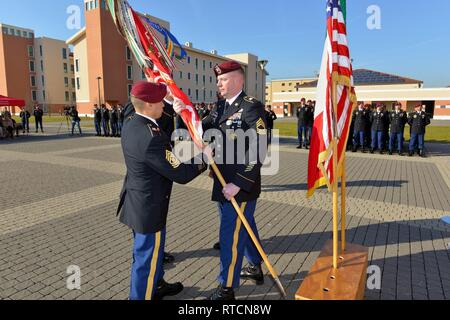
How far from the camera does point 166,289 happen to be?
3.24 metres

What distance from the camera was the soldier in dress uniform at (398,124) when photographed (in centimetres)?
1247

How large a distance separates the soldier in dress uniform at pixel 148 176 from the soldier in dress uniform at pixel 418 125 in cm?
1189

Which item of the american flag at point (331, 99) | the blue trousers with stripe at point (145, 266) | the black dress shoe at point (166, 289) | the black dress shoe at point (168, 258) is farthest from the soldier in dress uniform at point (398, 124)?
the blue trousers with stripe at point (145, 266)

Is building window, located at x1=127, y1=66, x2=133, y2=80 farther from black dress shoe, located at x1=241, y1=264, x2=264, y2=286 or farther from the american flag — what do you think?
the american flag

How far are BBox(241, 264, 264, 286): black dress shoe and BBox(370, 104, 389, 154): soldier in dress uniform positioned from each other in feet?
37.1

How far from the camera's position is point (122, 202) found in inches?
120

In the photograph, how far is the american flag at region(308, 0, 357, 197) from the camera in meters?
2.70

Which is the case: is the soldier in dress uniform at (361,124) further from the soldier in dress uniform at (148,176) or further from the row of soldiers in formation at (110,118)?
the row of soldiers in formation at (110,118)

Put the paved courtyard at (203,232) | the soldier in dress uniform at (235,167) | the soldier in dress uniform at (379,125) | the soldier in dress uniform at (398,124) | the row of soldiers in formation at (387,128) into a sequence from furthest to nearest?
the soldier in dress uniform at (379,125)
the soldier in dress uniform at (398,124)
the row of soldiers in formation at (387,128)
the paved courtyard at (203,232)
the soldier in dress uniform at (235,167)

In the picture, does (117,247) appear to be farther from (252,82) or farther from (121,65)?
(252,82)

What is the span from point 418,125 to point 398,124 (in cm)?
69

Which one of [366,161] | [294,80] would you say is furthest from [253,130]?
[294,80]

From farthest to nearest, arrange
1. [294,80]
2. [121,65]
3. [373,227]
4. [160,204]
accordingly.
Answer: [294,80] → [121,65] → [373,227] → [160,204]
